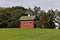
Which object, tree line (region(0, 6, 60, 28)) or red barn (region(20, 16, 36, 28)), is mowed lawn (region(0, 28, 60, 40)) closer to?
tree line (region(0, 6, 60, 28))

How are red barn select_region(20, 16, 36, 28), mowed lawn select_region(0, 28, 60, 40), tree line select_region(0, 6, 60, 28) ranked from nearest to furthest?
mowed lawn select_region(0, 28, 60, 40)
tree line select_region(0, 6, 60, 28)
red barn select_region(20, 16, 36, 28)

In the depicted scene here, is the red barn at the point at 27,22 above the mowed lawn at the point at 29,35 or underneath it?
underneath

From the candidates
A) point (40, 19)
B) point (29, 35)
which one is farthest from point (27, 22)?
point (29, 35)

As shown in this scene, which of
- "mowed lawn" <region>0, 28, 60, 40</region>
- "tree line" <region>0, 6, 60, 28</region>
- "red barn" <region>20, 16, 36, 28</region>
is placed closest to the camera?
"mowed lawn" <region>0, 28, 60, 40</region>

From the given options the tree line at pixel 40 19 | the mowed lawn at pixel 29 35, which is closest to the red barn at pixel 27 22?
the tree line at pixel 40 19

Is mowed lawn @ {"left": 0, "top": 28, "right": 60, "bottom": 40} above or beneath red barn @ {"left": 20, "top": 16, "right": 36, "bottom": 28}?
above

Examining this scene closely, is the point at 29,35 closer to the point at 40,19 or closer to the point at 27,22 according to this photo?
the point at 27,22

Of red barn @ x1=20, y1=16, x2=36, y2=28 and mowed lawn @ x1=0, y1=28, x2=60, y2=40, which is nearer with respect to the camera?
mowed lawn @ x1=0, y1=28, x2=60, y2=40

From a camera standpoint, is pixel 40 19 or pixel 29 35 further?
pixel 40 19

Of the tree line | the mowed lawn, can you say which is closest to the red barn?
the tree line

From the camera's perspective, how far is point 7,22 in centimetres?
6494

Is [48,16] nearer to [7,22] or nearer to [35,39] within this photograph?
[7,22]

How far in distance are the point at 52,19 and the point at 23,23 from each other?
1036cm

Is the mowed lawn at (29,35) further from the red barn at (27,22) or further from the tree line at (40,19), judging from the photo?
the red barn at (27,22)
